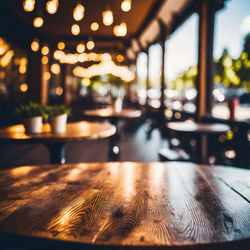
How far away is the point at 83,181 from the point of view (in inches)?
40.8

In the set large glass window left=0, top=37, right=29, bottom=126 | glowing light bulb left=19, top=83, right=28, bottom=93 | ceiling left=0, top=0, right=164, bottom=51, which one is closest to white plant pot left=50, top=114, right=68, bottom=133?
ceiling left=0, top=0, right=164, bottom=51

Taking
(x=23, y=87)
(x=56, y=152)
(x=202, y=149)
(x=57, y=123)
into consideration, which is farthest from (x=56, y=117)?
(x=23, y=87)

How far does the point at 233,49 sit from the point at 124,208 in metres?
2.89

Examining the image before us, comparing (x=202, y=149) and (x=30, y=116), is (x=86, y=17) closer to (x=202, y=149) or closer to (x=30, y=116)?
(x=202, y=149)

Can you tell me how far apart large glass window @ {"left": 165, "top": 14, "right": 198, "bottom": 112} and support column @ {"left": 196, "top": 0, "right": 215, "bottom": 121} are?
0.23 meters

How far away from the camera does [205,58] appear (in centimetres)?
416

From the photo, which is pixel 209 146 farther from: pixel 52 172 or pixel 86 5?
pixel 86 5

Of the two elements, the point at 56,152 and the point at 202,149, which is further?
the point at 202,149

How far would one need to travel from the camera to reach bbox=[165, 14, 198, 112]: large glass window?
4594mm

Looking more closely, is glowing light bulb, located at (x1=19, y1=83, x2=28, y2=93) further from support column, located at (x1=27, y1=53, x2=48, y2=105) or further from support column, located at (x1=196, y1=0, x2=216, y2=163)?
support column, located at (x1=196, y1=0, x2=216, y2=163)

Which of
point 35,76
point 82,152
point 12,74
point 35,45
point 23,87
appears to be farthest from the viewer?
point 23,87

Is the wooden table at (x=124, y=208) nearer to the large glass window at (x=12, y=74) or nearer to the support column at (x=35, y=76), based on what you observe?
the large glass window at (x=12, y=74)

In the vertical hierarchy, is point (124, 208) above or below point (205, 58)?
below

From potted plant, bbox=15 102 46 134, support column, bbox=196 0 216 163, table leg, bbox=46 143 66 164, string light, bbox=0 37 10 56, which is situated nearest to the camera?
potted plant, bbox=15 102 46 134
